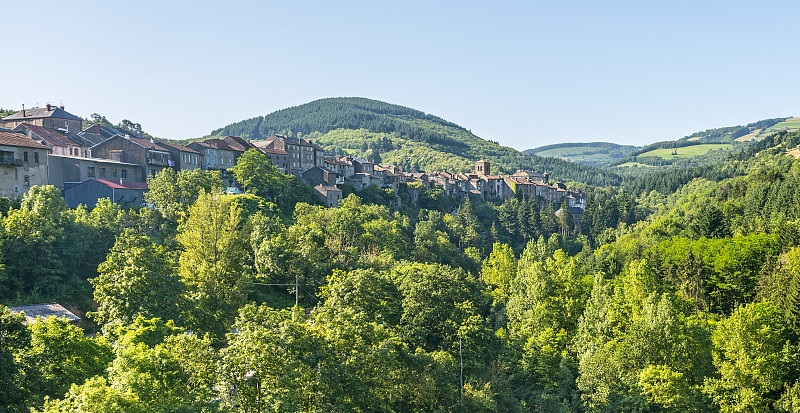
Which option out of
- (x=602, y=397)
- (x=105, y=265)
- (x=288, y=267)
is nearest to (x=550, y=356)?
(x=602, y=397)

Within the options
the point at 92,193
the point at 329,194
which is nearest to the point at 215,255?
the point at 92,193

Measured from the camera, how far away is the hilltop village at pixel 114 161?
201 ft

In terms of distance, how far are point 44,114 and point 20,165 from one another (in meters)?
34.5

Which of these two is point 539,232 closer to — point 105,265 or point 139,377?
point 105,265

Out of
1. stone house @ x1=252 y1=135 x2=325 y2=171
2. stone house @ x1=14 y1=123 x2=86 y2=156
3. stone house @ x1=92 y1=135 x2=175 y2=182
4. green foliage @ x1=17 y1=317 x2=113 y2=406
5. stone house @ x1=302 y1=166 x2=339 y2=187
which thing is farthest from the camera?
stone house @ x1=252 y1=135 x2=325 y2=171

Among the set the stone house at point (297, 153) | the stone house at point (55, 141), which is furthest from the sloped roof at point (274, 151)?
the stone house at point (55, 141)

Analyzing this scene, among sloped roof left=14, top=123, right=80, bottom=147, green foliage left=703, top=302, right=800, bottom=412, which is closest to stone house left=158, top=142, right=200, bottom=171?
sloped roof left=14, top=123, right=80, bottom=147

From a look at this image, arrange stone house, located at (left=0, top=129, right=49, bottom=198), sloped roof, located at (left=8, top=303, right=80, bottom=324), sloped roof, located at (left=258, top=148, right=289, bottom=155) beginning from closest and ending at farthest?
sloped roof, located at (left=8, top=303, right=80, bottom=324), stone house, located at (left=0, top=129, right=49, bottom=198), sloped roof, located at (left=258, top=148, right=289, bottom=155)

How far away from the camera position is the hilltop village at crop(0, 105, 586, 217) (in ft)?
201

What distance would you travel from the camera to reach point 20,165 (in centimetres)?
5944

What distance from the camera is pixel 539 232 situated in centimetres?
14375

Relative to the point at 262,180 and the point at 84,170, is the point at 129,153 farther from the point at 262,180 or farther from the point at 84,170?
the point at 262,180

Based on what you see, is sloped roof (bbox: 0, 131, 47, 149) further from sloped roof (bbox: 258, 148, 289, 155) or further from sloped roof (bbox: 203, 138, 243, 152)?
sloped roof (bbox: 258, 148, 289, 155)

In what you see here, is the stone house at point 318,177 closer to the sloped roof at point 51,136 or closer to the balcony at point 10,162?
the sloped roof at point 51,136
